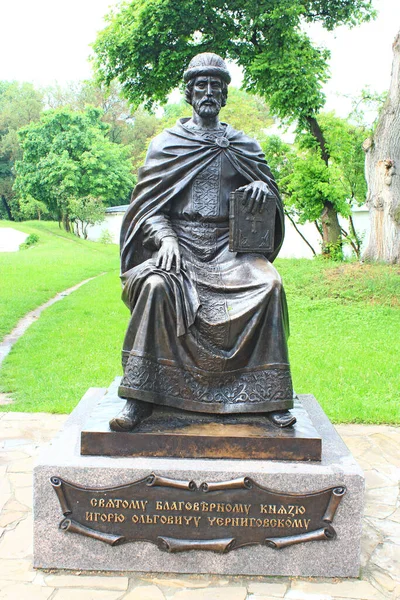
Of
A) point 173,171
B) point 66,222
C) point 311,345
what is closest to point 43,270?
point 311,345

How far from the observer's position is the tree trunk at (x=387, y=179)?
1200 cm

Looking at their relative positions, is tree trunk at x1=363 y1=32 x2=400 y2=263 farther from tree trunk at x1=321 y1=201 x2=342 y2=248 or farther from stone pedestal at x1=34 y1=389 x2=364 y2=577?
stone pedestal at x1=34 y1=389 x2=364 y2=577

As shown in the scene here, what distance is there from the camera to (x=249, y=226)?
3529 mm

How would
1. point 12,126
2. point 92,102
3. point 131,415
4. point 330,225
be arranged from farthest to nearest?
point 92,102, point 12,126, point 330,225, point 131,415

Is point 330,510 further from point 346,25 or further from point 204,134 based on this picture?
point 346,25

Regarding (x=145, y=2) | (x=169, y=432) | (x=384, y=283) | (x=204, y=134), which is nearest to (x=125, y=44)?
(x=145, y=2)

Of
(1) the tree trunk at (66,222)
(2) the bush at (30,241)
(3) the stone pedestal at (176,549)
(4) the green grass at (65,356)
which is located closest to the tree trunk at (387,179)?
(4) the green grass at (65,356)

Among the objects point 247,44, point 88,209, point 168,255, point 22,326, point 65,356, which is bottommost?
point 22,326

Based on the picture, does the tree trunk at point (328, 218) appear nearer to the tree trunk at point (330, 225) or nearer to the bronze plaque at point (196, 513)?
the tree trunk at point (330, 225)

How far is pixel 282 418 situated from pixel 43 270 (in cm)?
1487

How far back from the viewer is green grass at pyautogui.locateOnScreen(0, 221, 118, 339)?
1184cm

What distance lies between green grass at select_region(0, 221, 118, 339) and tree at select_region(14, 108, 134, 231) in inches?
114

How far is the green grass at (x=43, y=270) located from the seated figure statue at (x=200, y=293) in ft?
21.0

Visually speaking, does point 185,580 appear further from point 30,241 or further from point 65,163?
point 65,163
